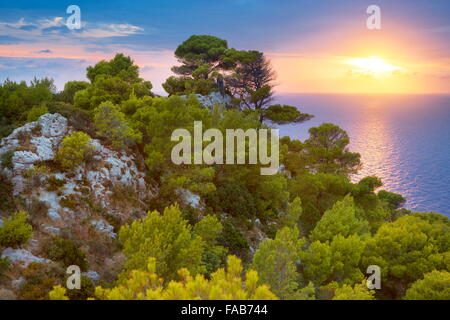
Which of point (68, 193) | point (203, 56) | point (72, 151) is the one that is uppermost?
point (203, 56)

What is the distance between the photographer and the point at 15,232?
12805 millimetres

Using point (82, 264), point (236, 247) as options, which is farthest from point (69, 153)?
point (236, 247)

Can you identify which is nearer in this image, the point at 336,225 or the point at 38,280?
the point at 38,280

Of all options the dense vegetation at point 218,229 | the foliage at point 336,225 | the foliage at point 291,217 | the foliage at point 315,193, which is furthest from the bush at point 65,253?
the foliage at point 315,193

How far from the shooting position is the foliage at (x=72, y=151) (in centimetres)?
1773

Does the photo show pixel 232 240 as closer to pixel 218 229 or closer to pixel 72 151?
pixel 218 229

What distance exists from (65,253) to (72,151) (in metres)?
6.66

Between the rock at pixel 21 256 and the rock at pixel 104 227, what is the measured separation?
333cm

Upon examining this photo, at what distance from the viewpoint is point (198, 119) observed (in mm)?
24609

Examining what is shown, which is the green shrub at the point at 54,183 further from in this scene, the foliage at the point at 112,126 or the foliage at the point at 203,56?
the foliage at the point at 203,56

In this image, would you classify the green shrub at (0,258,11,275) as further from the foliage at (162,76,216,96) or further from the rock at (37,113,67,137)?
the foliage at (162,76,216,96)

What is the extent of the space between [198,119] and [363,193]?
994 inches

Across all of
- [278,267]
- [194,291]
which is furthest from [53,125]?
[278,267]

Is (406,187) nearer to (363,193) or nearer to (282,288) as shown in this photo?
(363,193)
